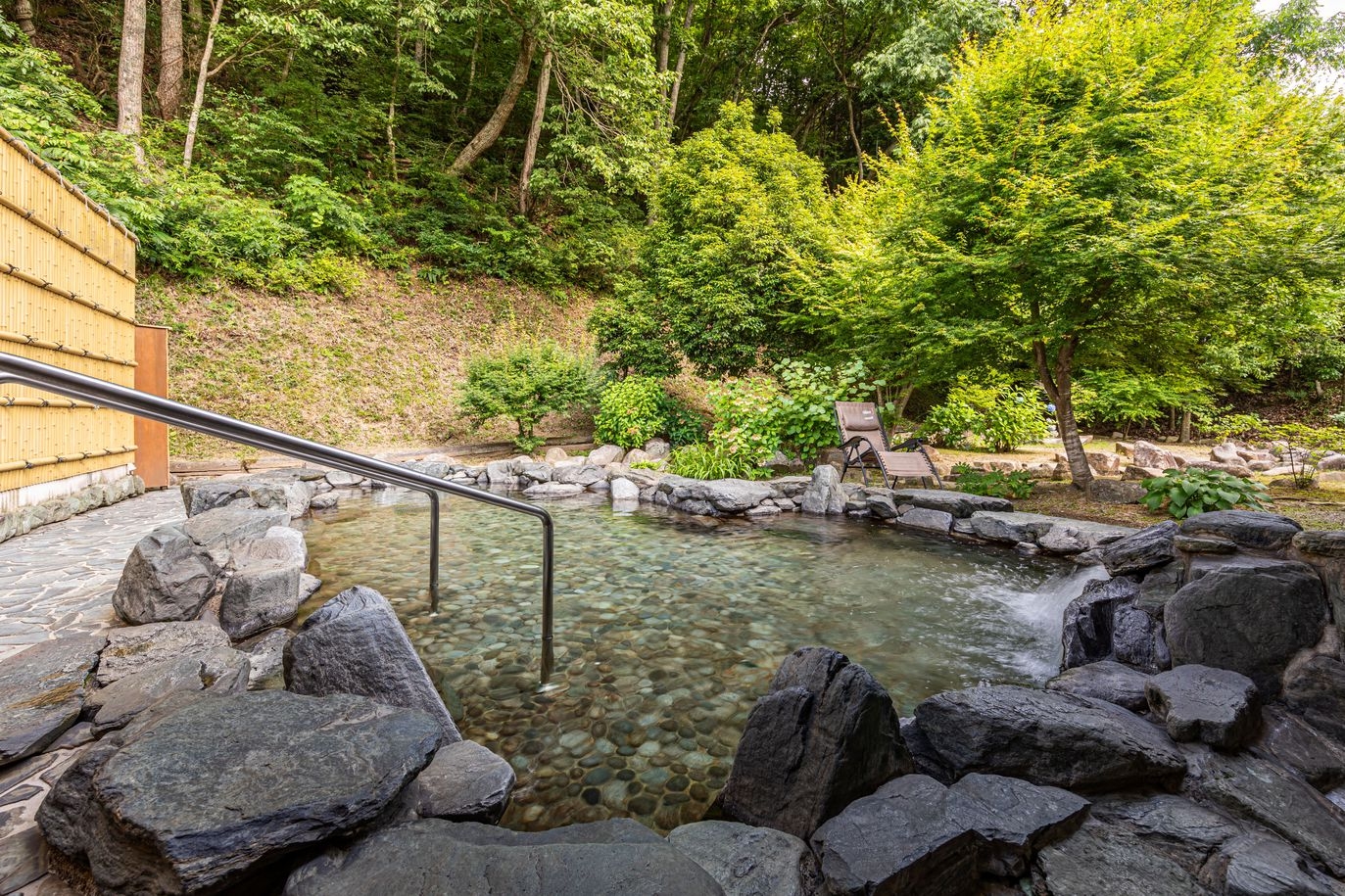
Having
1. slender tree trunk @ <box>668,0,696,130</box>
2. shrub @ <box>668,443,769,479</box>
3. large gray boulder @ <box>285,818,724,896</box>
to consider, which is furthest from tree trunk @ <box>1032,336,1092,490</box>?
slender tree trunk @ <box>668,0,696,130</box>

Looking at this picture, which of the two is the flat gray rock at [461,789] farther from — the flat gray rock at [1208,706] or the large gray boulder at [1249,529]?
the large gray boulder at [1249,529]

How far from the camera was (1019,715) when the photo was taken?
1.96m

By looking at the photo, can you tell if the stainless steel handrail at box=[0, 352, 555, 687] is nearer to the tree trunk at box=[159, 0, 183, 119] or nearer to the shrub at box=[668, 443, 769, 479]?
the shrub at box=[668, 443, 769, 479]

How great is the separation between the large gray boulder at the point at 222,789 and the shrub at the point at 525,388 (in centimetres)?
858

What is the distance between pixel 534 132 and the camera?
523 inches

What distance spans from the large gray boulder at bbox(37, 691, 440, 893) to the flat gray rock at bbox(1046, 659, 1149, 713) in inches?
106

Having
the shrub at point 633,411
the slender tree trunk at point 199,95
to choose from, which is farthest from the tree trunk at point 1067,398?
the slender tree trunk at point 199,95

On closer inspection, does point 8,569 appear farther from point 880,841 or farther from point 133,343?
point 880,841

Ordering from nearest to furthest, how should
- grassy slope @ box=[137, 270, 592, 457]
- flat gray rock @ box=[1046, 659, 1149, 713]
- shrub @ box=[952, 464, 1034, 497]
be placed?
1. flat gray rock @ box=[1046, 659, 1149, 713]
2. shrub @ box=[952, 464, 1034, 497]
3. grassy slope @ box=[137, 270, 592, 457]

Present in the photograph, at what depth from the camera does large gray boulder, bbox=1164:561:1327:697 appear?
216cm

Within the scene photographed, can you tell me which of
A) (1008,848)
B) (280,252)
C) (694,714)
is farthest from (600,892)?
(280,252)

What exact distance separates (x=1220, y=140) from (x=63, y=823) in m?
9.33

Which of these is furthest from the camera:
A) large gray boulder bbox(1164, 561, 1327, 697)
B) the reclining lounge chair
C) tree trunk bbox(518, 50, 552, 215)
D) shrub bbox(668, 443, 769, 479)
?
tree trunk bbox(518, 50, 552, 215)

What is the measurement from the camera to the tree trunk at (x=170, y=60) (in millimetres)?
10297
